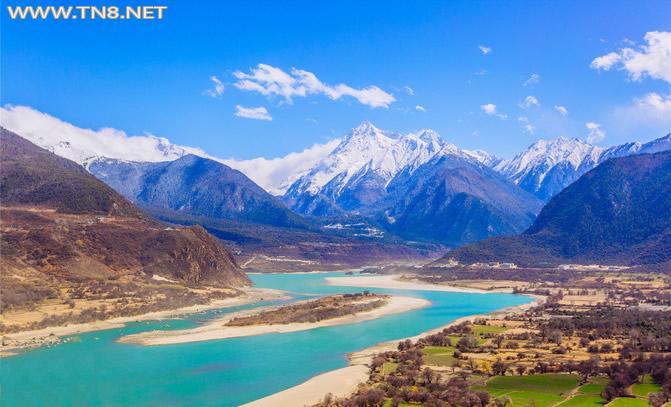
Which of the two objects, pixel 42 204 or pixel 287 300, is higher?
pixel 42 204

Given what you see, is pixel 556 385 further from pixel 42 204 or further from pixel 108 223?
pixel 42 204

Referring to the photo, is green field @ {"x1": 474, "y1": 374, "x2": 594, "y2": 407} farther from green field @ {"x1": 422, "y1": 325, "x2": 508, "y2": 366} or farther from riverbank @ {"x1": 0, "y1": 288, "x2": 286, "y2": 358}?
riverbank @ {"x1": 0, "y1": 288, "x2": 286, "y2": 358}

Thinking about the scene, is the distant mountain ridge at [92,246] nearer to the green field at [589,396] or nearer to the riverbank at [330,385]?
the riverbank at [330,385]

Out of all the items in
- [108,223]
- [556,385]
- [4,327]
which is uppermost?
[108,223]

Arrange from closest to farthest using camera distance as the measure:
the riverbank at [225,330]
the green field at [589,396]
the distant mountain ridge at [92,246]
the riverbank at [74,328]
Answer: the green field at [589,396] → the riverbank at [74,328] → the riverbank at [225,330] → the distant mountain ridge at [92,246]

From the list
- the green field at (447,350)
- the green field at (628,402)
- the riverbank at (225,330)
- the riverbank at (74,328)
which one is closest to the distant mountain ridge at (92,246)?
the riverbank at (74,328)

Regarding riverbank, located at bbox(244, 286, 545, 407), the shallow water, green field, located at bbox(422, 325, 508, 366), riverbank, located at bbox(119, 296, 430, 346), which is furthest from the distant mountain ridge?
green field, located at bbox(422, 325, 508, 366)

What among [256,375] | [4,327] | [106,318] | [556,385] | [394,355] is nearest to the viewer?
[556,385]

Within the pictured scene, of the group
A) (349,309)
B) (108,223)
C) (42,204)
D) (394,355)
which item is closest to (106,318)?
(349,309)
